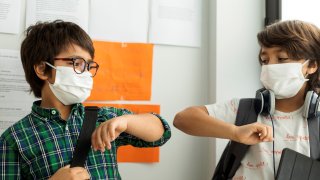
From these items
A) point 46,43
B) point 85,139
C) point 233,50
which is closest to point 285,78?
point 233,50

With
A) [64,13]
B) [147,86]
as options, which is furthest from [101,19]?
[147,86]

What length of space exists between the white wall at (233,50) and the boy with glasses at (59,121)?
0.52 metres

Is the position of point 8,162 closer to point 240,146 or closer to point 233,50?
point 240,146

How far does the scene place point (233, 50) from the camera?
5.00 feet

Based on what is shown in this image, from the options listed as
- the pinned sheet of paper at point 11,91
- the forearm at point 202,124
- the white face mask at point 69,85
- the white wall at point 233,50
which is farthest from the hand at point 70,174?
the white wall at point 233,50

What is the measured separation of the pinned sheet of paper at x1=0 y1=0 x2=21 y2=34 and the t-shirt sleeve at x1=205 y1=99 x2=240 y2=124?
33.0 inches

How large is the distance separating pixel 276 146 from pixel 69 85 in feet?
2.26

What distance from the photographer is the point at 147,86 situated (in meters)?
1.48

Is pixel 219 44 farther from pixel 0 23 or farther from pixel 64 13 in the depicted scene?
pixel 0 23

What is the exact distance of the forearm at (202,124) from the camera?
104 cm

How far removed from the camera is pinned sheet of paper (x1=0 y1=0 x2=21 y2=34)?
52.6 inches

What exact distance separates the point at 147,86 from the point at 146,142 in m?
0.45

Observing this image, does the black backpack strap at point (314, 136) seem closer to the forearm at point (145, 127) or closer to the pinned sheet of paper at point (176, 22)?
the forearm at point (145, 127)

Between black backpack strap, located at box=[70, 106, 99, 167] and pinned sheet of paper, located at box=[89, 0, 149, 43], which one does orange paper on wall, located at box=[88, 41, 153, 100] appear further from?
black backpack strap, located at box=[70, 106, 99, 167]
